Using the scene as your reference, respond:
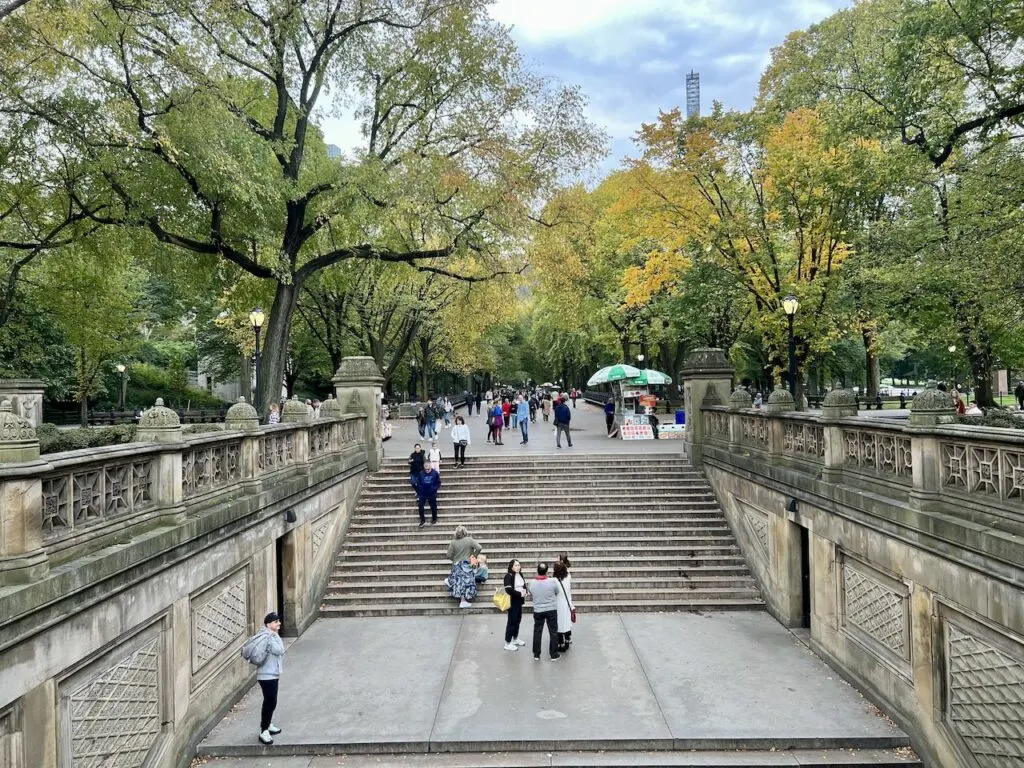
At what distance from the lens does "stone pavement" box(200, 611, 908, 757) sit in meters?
7.33

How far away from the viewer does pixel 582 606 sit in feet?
38.6

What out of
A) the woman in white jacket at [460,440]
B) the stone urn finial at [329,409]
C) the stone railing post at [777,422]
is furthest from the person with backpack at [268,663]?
the woman in white jacket at [460,440]

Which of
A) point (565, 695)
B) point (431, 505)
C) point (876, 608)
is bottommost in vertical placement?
point (565, 695)

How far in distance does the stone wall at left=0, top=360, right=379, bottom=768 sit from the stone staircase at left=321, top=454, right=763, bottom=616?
7.66ft

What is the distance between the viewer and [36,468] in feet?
16.3

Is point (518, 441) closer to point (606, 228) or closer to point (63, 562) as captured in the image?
point (606, 228)

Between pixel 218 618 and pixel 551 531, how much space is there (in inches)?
283

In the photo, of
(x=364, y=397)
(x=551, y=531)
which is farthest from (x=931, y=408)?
(x=364, y=397)

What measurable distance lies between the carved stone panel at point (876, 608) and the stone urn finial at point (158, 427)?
28.3ft

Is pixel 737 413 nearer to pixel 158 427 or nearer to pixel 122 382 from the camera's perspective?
pixel 158 427

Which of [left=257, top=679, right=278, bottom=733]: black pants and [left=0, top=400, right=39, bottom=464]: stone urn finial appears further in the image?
[left=257, top=679, right=278, bottom=733]: black pants

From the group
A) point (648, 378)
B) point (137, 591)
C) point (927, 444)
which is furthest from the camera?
point (648, 378)

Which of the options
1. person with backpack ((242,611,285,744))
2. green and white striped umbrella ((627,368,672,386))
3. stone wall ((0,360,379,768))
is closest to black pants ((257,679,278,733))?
person with backpack ((242,611,285,744))

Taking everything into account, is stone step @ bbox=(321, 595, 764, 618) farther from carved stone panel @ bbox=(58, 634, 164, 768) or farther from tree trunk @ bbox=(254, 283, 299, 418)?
tree trunk @ bbox=(254, 283, 299, 418)
